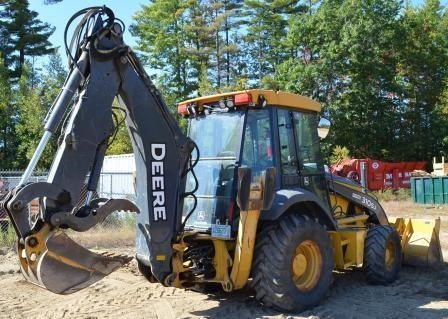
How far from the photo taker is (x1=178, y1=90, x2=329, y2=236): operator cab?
258 inches

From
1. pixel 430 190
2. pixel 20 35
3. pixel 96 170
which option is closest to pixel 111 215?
pixel 96 170

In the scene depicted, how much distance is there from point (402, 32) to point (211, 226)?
1151 inches

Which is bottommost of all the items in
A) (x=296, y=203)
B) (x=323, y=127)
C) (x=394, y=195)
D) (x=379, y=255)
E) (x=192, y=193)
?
(x=394, y=195)

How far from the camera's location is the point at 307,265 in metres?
6.74

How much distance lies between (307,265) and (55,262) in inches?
123

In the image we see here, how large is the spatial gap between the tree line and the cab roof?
23445 millimetres

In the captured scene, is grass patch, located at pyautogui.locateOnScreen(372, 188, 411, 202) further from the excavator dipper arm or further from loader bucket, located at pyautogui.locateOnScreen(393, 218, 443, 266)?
the excavator dipper arm

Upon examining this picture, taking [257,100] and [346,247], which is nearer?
[257,100]

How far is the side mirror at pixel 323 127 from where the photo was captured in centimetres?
732

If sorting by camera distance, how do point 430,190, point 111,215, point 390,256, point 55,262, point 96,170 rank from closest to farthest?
point 55,262
point 96,170
point 390,256
point 111,215
point 430,190

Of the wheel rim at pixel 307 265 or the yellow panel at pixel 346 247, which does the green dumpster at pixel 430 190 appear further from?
the wheel rim at pixel 307 265

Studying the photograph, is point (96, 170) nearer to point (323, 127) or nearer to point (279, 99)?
point (279, 99)

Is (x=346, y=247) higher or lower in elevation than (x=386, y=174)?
lower

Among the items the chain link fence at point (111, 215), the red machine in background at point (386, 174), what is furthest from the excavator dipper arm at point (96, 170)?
the red machine in background at point (386, 174)
